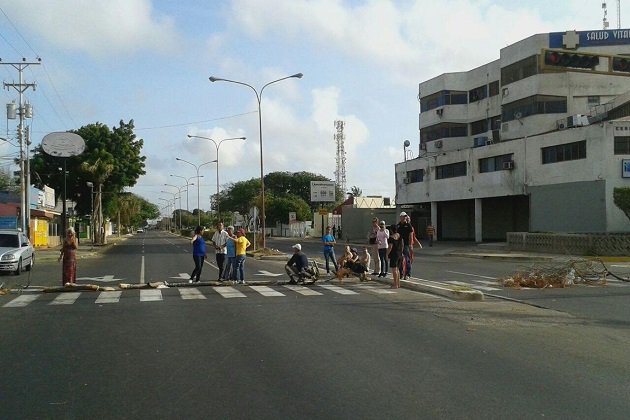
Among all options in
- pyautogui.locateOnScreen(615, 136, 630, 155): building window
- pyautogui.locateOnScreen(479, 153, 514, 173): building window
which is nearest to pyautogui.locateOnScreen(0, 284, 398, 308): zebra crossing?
pyautogui.locateOnScreen(615, 136, 630, 155): building window

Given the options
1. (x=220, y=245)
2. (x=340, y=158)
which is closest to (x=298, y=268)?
(x=220, y=245)

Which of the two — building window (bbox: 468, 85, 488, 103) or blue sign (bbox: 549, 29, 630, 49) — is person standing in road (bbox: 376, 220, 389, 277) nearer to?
blue sign (bbox: 549, 29, 630, 49)

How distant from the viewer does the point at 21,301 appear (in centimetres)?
1399

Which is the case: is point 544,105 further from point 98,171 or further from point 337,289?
point 98,171

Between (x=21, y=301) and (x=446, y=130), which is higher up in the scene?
(x=446, y=130)

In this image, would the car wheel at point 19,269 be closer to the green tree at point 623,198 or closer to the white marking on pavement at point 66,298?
the white marking on pavement at point 66,298

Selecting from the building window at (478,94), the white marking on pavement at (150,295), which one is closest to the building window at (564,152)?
the building window at (478,94)

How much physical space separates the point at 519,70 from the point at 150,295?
37582 millimetres

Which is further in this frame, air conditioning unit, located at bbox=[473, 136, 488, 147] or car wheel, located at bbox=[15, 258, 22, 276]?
air conditioning unit, located at bbox=[473, 136, 488, 147]

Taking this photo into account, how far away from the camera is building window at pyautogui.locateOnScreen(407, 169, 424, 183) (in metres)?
54.6

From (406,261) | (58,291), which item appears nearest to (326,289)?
(406,261)

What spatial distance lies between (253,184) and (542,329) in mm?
102014

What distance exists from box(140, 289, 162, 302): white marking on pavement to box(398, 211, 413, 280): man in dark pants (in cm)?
661

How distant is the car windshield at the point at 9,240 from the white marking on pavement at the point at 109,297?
9438 mm
